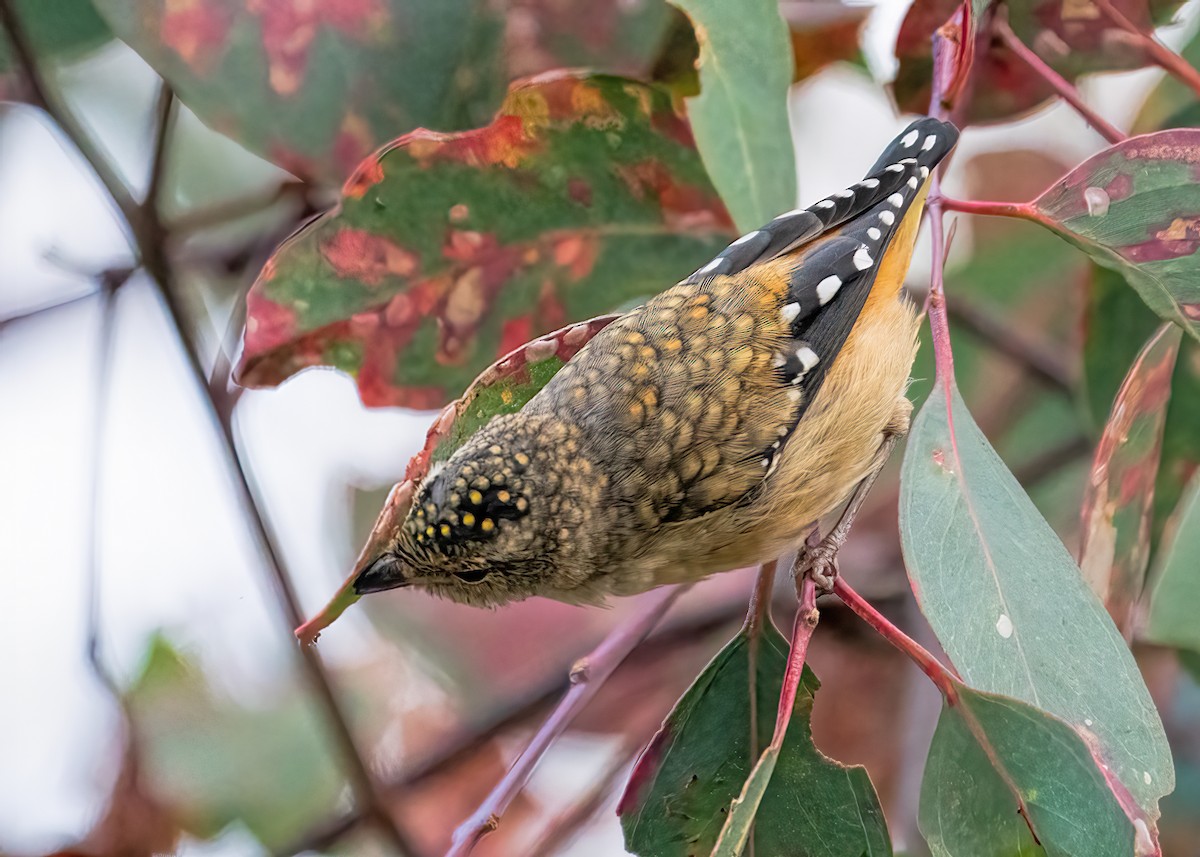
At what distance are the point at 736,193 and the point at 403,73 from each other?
1.47ft

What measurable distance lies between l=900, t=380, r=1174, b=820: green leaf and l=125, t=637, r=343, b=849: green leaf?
0.89 metres

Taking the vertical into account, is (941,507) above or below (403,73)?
below

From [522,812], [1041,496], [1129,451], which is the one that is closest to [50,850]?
[522,812]

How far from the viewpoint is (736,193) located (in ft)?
3.83

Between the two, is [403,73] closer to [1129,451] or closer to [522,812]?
[1129,451]

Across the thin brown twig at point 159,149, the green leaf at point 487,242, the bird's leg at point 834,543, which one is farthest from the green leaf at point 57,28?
the bird's leg at point 834,543

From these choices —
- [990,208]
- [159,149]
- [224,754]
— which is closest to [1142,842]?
[990,208]

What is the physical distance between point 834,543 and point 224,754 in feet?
3.15

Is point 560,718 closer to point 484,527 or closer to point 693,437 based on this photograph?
point 484,527

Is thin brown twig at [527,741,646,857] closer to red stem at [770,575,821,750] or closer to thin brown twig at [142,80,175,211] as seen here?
red stem at [770,575,821,750]

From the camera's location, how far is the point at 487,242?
1.32 meters

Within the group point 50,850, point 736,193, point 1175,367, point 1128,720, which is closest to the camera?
point 1128,720

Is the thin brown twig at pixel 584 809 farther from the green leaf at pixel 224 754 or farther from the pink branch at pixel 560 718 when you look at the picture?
the pink branch at pixel 560 718

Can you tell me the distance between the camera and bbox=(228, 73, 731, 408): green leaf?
123cm
